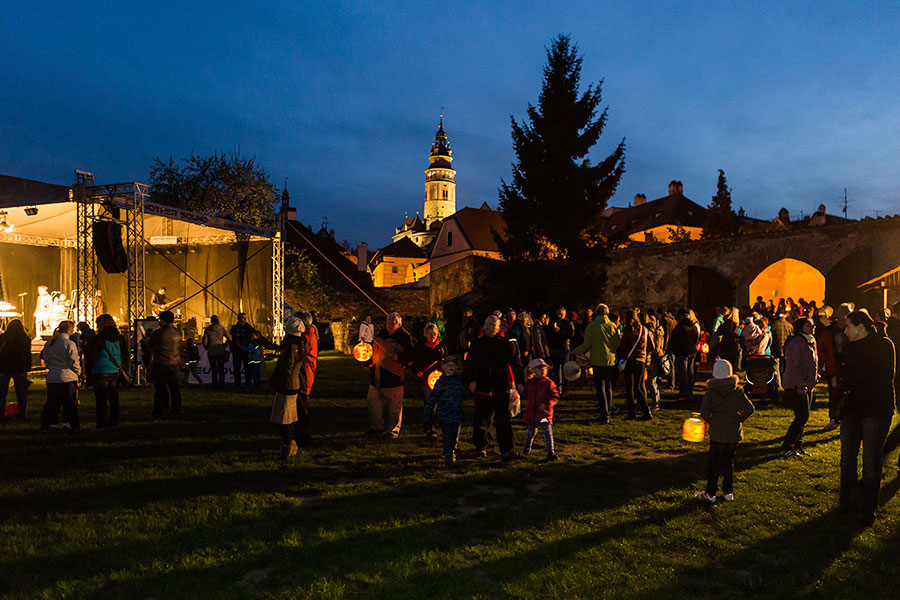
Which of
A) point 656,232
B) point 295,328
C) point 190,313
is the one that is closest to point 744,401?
point 295,328

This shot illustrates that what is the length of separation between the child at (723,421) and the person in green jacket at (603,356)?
368cm

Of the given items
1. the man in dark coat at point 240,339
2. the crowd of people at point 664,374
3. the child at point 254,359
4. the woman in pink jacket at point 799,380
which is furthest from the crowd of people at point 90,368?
the woman in pink jacket at point 799,380

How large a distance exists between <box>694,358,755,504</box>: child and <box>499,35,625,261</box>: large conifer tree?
20.6 m

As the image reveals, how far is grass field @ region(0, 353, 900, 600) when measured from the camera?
3.74 metres

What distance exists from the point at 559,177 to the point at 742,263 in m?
8.60

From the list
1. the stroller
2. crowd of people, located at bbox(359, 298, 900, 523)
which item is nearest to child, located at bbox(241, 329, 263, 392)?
crowd of people, located at bbox(359, 298, 900, 523)

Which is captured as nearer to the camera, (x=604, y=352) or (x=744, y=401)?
(x=744, y=401)

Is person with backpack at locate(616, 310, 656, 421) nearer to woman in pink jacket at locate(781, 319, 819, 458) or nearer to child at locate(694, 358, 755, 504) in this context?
woman in pink jacket at locate(781, 319, 819, 458)

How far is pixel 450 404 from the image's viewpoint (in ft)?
22.2

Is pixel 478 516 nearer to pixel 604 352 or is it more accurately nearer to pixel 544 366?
pixel 544 366

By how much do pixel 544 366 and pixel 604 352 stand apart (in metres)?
2.69

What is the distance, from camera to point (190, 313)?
79.2 feet

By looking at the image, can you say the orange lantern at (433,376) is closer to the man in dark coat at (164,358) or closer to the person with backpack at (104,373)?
the man in dark coat at (164,358)

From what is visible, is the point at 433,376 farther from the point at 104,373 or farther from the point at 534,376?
the point at 104,373
